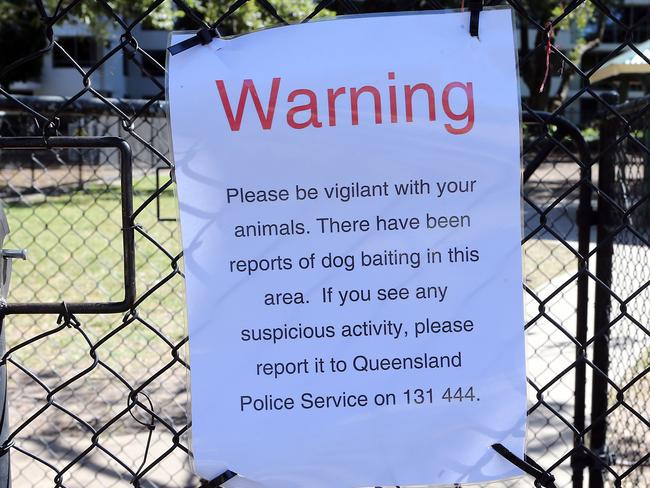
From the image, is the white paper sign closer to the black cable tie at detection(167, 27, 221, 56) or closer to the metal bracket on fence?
the black cable tie at detection(167, 27, 221, 56)

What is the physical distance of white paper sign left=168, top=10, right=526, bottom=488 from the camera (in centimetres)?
141

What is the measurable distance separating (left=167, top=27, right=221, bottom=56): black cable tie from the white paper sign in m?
0.01

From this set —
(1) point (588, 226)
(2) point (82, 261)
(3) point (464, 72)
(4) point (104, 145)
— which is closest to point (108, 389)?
(1) point (588, 226)

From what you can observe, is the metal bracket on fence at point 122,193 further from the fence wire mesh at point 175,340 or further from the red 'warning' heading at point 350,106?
the red 'warning' heading at point 350,106

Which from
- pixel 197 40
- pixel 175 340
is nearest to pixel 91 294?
pixel 175 340

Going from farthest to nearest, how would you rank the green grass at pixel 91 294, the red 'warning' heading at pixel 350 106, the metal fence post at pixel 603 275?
the green grass at pixel 91 294, the metal fence post at pixel 603 275, the red 'warning' heading at pixel 350 106

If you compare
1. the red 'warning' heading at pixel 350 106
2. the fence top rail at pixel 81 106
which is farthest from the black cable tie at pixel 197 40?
the fence top rail at pixel 81 106

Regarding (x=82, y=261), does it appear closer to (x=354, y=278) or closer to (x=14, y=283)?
(x=14, y=283)

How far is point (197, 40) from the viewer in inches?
56.6

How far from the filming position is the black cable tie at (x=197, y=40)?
56.3 inches

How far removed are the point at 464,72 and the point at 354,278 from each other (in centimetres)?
41

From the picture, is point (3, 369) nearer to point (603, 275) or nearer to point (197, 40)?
point (197, 40)

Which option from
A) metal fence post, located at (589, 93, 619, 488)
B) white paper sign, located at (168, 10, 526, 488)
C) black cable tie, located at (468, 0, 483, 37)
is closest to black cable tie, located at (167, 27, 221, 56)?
white paper sign, located at (168, 10, 526, 488)

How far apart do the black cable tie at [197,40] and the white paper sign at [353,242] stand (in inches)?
0.6
